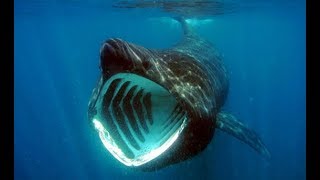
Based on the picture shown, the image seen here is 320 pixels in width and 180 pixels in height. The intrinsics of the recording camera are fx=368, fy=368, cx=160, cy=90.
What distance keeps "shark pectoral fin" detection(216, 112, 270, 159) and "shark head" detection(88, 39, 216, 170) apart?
1.60ft

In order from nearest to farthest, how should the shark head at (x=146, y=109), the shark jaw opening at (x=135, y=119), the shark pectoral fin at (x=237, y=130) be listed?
the shark head at (x=146, y=109) → the shark jaw opening at (x=135, y=119) → the shark pectoral fin at (x=237, y=130)

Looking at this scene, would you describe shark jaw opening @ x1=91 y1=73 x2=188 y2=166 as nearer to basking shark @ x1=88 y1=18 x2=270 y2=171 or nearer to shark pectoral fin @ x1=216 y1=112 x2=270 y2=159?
basking shark @ x1=88 y1=18 x2=270 y2=171

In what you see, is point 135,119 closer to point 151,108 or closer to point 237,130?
point 151,108

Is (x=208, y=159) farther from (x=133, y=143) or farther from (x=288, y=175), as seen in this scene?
(x=133, y=143)

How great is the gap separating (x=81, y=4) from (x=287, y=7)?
42.4 ft

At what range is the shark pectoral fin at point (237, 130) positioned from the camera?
17.4 feet

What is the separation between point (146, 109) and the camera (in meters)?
5.34

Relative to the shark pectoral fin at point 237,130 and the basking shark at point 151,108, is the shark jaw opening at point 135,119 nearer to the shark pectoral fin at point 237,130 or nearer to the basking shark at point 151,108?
the basking shark at point 151,108

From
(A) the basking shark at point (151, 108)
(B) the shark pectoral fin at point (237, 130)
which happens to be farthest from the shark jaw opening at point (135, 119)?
(B) the shark pectoral fin at point (237, 130)

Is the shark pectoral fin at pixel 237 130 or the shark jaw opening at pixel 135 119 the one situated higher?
the shark jaw opening at pixel 135 119

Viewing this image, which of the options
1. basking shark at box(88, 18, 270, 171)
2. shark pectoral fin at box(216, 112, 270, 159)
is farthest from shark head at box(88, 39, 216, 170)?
shark pectoral fin at box(216, 112, 270, 159)

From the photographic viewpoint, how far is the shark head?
3.79 meters

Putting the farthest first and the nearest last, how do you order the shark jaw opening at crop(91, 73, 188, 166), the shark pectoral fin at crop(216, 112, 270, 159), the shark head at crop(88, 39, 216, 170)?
the shark pectoral fin at crop(216, 112, 270, 159), the shark jaw opening at crop(91, 73, 188, 166), the shark head at crop(88, 39, 216, 170)
